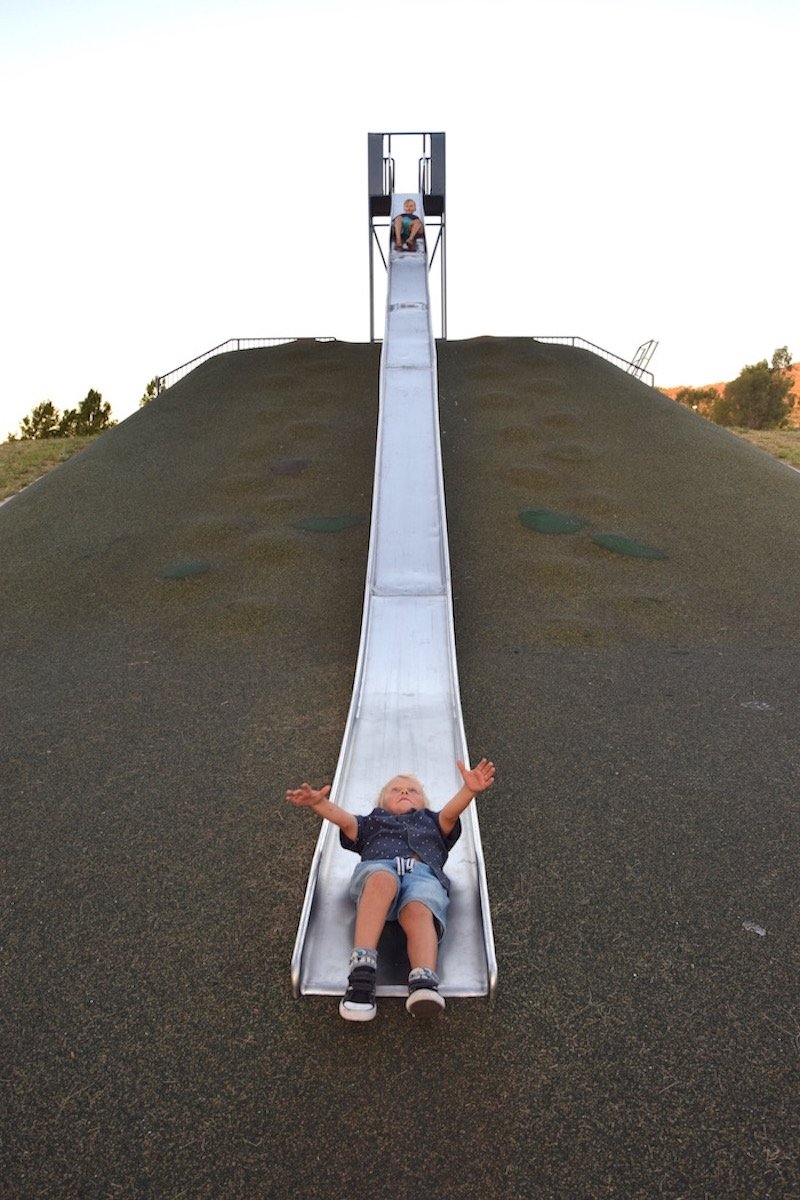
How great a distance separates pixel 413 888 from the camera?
14.2ft

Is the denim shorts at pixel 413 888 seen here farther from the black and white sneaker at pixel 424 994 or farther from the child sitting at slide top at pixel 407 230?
the child sitting at slide top at pixel 407 230

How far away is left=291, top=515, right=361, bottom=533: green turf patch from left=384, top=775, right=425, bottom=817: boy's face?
829 centimetres

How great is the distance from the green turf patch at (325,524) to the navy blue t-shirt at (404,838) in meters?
8.53

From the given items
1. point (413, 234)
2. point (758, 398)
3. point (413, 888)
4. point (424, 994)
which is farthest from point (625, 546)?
point (758, 398)

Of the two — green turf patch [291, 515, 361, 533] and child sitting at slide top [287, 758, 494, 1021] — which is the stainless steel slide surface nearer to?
child sitting at slide top [287, 758, 494, 1021]

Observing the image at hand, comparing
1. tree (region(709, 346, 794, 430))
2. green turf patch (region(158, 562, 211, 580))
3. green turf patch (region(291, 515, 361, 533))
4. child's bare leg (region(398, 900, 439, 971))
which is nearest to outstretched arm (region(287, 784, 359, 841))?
child's bare leg (region(398, 900, 439, 971))

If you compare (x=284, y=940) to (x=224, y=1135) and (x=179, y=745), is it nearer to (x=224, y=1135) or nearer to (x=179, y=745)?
(x=224, y=1135)

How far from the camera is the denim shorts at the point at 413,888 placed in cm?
428

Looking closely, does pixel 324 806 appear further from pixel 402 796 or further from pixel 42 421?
pixel 42 421

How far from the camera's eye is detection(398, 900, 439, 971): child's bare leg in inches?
159

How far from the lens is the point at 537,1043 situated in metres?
4.02

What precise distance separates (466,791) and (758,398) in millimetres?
62170

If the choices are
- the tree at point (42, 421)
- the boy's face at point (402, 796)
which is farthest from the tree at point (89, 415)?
the boy's face at point (402, 796)

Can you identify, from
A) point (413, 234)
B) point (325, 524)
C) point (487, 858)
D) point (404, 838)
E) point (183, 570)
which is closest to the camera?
point (404, 838)
